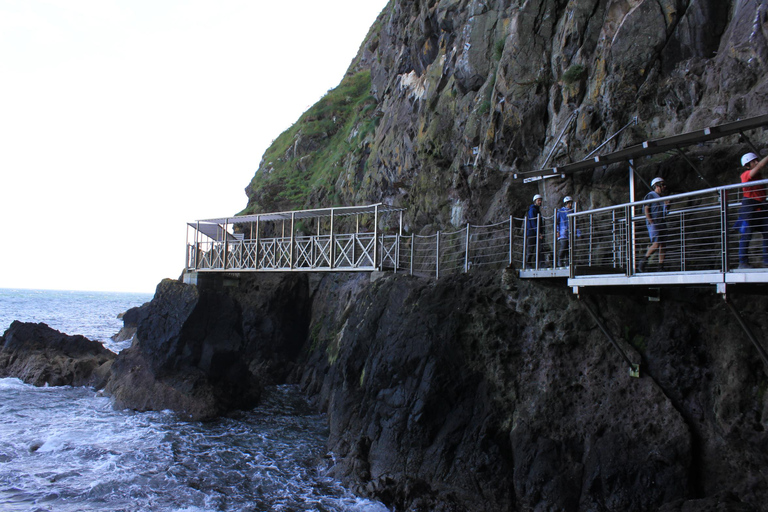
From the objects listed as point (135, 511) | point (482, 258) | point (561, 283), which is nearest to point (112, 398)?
point (135, 511)

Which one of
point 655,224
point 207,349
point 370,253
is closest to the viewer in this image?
point 655,224

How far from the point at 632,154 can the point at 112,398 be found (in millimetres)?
18874

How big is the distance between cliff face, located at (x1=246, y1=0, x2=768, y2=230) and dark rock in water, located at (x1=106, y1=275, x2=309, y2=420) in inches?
287

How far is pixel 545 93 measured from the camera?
12758mm

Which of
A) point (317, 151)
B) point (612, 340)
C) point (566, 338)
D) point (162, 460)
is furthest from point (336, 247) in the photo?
point (317, 151)

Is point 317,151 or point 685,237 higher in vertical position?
point 317,151

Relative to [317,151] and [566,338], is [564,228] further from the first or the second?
[317,151]

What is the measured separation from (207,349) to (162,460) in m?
6.14

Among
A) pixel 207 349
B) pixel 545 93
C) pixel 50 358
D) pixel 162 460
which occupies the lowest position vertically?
pixel 162 460

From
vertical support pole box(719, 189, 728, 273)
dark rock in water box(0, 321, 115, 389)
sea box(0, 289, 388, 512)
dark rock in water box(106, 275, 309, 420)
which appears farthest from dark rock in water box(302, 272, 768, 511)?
dark rock in water box(0, 321, 115, 389)

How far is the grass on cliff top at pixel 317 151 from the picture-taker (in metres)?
28.5

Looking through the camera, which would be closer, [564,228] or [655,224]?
[655,224]

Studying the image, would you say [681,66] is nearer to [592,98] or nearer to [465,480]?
[592,98]

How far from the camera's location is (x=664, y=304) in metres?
7.95
